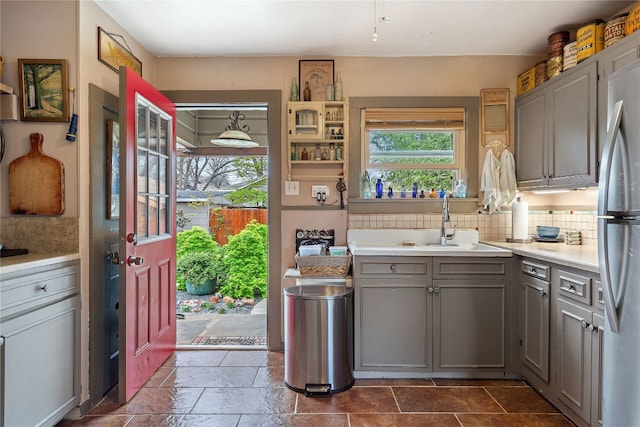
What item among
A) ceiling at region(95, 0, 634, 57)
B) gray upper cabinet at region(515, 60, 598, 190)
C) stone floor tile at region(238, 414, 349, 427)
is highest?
ceiling at region(95, 0, 634, 57)

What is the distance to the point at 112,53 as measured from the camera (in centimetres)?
244

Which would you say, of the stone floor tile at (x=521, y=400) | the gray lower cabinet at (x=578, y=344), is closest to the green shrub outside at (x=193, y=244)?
the stone floor tile at (x=521, y=400)

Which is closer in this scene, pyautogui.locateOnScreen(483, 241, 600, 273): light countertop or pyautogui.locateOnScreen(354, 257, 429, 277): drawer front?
pyautogui.locateOnScreen(483, 241, 600, 273): light countertop

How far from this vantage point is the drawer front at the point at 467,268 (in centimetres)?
250

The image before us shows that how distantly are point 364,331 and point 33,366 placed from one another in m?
1.79

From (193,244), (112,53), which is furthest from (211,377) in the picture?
(193,244)

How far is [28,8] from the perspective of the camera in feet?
6.84

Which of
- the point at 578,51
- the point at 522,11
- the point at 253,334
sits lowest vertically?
the point at 253,334

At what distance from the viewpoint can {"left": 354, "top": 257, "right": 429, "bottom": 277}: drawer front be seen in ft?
8.20

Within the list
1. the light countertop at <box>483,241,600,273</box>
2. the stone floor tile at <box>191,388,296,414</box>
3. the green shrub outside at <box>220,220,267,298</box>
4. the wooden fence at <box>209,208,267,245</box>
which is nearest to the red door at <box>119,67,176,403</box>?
the stone floor tile at <box>191,388,296,414</box>

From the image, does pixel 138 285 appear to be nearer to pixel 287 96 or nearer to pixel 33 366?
pixel 33 366

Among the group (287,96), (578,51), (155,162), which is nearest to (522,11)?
(578,51)

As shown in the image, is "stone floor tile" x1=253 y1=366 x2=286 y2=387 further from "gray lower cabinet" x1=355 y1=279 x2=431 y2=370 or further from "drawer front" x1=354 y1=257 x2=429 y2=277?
"drawer front" x1=354 y1=257 x2=429 y2=277

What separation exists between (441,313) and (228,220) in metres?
4.18
